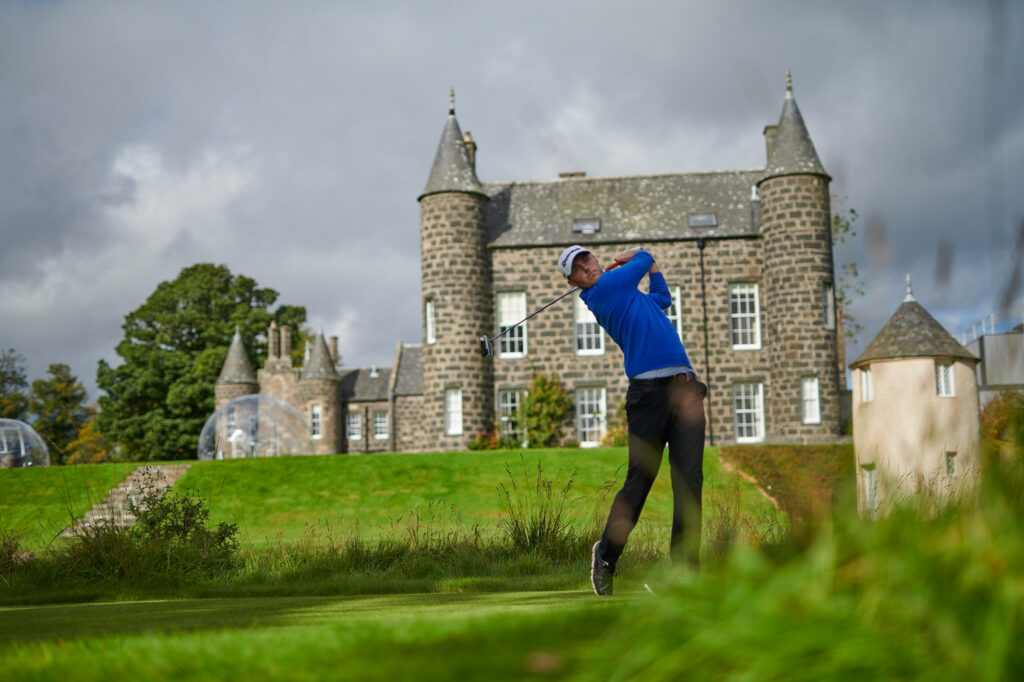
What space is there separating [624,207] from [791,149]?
20.1 ft

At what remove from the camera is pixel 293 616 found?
553cm

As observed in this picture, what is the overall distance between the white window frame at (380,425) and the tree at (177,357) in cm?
883

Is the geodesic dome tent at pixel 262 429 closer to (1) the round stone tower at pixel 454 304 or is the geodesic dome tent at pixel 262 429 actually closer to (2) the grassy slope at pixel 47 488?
(1) the round stone tower at pixel 454 304

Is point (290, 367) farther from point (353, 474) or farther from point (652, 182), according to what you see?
point (353, 474)

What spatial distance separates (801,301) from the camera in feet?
107

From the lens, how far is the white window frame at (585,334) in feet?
116

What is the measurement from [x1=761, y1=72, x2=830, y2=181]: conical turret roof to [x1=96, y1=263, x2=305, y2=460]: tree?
34584 mm

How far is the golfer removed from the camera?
620 centimetres

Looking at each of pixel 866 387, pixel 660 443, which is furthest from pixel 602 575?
pixel 866 387

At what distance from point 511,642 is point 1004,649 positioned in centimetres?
118

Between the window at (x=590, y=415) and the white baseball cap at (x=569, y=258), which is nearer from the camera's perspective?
the white baseball cap at (x=569, y=258)

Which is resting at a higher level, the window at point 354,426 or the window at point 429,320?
the window at point 429,320

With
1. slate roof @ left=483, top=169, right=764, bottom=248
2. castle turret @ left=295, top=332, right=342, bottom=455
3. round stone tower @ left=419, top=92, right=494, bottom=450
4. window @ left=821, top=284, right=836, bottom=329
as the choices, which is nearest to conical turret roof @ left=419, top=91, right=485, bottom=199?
round stone tower @ left=419, top=92, right=494, bottom=450

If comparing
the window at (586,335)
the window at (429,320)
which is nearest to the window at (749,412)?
the window at (586,335)
